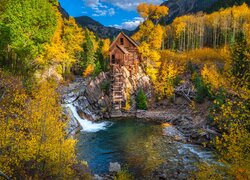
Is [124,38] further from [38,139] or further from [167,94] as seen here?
[38,139]

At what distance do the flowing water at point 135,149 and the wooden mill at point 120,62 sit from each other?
961cm

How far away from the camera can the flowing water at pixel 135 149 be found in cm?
2385

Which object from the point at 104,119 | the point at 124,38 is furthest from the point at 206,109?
the point at 124,38

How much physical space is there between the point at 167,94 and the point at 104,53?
26369mm

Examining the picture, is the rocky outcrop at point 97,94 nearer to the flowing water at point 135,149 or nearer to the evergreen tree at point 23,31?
the flowing water at point 135,149

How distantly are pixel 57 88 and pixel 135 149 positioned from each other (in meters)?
18.0

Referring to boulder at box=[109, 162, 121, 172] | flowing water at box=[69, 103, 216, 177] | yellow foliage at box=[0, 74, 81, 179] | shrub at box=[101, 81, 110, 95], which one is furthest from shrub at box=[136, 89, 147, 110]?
yellow foliage at box=[0, 74, 81, 179]

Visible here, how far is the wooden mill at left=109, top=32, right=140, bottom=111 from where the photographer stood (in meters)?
46.5

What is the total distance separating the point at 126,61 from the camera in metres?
53.4

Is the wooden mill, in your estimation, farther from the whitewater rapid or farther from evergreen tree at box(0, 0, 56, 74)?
evergreen tree at box(0, 0, 56, 74)

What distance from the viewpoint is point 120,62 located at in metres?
53.3

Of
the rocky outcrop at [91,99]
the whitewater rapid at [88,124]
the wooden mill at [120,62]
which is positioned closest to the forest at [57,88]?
the wooden mill at [120,62]

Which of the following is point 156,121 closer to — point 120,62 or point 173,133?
point 173,133

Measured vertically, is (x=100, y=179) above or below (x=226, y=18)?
below
